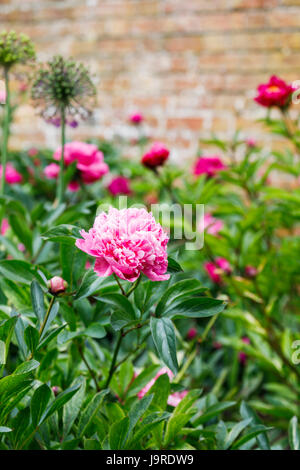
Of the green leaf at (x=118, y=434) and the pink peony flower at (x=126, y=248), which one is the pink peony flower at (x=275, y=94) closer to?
the pink peony flower at (x=126, y=248)

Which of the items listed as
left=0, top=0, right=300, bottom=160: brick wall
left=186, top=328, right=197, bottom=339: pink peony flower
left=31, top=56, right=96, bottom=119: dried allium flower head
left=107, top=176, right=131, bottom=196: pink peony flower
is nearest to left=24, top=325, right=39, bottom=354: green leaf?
left=31, top=56, right=96, bottom=119: dried allium flower head

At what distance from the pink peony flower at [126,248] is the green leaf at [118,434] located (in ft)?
0.54

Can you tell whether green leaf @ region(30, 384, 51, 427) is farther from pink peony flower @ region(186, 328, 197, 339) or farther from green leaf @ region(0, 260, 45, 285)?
pink peony flower @ region(186, 328, 197, 339)

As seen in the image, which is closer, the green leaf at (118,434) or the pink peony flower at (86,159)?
the green leaf at (118,434)

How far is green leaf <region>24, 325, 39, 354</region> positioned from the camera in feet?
1.69

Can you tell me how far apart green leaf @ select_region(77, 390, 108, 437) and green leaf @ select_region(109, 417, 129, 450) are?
0.13 ft

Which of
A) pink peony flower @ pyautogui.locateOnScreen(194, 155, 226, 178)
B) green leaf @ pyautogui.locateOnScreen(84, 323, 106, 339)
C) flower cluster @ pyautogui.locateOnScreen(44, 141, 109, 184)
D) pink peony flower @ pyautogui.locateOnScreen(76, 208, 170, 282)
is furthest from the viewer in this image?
pink peony flower @ pyautogui.locateOnScreen(194, 155, 226, 178)

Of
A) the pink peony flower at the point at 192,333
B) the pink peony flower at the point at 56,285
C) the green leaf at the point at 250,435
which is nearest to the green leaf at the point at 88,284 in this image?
→ the pink peony flower at the point at 56,285

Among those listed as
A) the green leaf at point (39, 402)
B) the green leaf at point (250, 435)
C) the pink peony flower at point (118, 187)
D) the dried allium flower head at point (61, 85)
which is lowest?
the green leaf at point (250, 435)

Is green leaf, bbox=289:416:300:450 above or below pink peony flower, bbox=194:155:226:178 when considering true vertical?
below

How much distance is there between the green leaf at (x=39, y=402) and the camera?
516mm

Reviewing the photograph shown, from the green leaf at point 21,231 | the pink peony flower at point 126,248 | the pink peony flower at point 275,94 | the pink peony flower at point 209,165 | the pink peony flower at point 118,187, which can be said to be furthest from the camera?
the pink peony flower at point 118,187

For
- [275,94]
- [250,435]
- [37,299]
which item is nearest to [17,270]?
[37,299]
